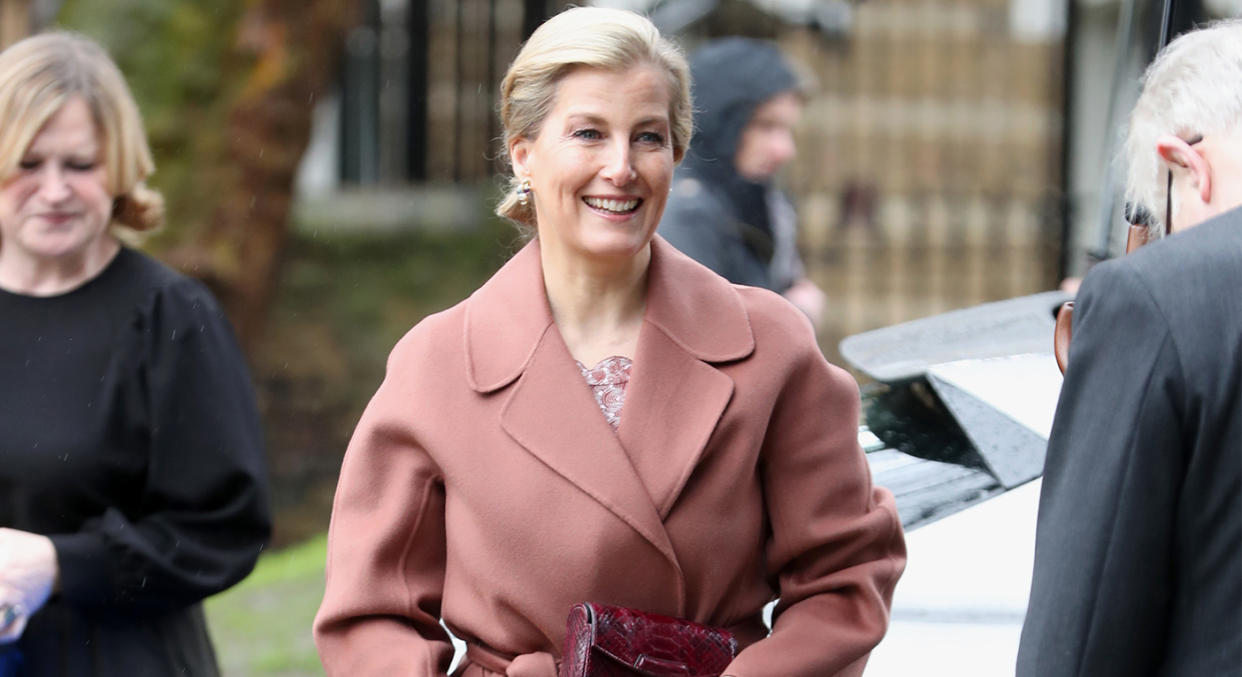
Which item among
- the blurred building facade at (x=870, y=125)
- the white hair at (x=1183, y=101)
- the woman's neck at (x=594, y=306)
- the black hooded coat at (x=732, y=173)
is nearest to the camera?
the white hair at (x=1183, y=101)

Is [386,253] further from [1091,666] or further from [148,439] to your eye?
[1091,666]

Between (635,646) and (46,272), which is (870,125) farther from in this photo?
(635,646)

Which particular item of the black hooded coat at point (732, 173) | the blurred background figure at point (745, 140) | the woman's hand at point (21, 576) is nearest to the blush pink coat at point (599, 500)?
the woman's hand at point (21, 576)

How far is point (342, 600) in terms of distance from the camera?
7.60 ft

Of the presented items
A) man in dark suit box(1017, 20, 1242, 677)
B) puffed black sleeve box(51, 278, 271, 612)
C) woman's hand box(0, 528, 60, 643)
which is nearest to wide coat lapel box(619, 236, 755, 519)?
man in dark suit box(1017, 20, 1242, 677)

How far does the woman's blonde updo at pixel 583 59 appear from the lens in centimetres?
229

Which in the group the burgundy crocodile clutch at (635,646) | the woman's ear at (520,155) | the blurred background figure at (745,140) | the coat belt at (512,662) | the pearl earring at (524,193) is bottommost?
the coat belt at (512,662)

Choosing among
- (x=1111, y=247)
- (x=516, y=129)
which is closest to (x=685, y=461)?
(x=516, y=129)

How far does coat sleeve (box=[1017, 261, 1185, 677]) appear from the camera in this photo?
1806 mm

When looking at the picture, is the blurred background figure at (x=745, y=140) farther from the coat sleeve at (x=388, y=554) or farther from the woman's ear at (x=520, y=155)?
the coat sleeve at (x=388, y=554)

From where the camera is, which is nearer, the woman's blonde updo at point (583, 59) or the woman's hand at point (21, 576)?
the woman's blonde updo at point (583, 59)

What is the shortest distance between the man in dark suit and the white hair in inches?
1.5

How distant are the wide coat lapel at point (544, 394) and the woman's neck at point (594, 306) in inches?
1.3

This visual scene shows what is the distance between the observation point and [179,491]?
2.94m
